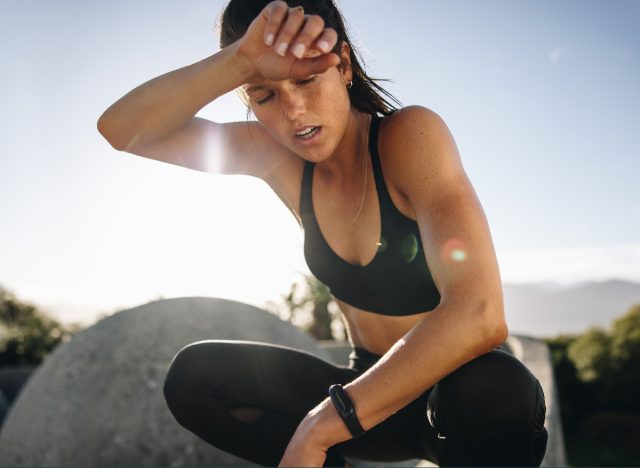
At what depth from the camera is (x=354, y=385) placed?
5.82 feet

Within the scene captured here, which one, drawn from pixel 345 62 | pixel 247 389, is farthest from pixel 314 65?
pixel 247 389

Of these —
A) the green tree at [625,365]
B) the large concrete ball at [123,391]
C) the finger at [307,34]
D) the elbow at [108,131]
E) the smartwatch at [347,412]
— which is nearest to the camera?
the smartwatch at [347,412]

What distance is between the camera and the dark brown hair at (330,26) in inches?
93.7

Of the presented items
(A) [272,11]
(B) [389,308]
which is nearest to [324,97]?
(A) [272,11]

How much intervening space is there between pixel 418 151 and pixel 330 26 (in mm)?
705

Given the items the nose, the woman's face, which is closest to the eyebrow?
the woman's face

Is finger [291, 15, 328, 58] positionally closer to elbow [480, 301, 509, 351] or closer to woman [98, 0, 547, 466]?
woman [98, 0, 547, 466]

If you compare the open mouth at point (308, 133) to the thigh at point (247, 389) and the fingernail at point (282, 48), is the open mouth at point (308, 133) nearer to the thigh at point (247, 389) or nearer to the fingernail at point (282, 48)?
the fingernail at point (282, 48)

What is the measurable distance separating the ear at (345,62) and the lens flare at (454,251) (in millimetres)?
953

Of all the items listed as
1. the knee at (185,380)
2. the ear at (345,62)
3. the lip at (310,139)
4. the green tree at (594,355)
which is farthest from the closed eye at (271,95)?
the green tree at (594,355)

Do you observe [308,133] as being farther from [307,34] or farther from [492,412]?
[492,412]

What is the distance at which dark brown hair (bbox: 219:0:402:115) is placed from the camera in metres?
2.38

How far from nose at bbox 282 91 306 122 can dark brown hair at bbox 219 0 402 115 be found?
292 mm

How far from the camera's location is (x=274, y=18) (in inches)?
79.1
